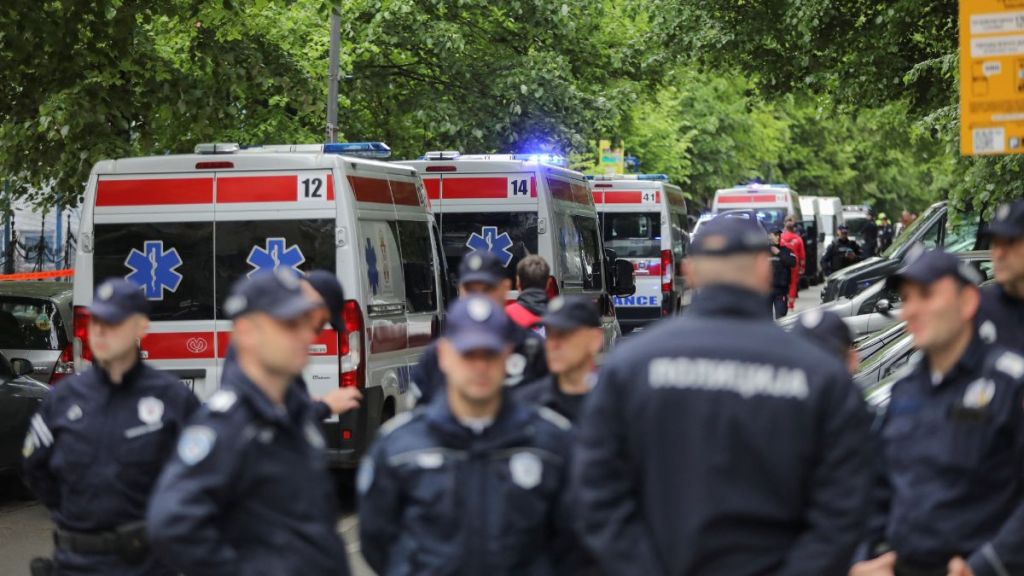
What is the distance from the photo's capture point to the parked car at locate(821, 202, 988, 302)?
23109mm

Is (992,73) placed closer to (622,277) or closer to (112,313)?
(112,313)

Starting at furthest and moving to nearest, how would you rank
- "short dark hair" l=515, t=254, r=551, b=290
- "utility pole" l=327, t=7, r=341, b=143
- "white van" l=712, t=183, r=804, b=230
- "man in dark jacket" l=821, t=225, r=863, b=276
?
1. "man in dark jacket" l=821, t=225, r=863, b=276
2. "white van" l=712, t=183, r=804, b=230
3. "utility pole" l=327, t=7, r=341, b=143
4. "short dark hair" l=515, t=254, r=551, b=290

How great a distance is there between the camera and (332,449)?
1063 centimetres

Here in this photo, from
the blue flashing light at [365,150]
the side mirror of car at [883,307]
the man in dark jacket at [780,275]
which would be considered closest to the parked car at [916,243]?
the man in dark jacket at [780,275]

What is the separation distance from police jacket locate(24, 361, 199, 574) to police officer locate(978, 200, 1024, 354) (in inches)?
104

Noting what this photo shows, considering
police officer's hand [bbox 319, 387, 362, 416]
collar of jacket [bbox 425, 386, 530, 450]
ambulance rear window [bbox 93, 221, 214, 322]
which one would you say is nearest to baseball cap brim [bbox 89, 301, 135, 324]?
police officer's hand [bbox 319, 387, 362, 416]

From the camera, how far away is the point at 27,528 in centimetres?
1131

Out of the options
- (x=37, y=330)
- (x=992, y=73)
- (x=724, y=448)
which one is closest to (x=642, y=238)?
(x=37, y=330)

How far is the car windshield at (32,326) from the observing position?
1313 cm

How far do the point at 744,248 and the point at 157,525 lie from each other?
60.9 inches

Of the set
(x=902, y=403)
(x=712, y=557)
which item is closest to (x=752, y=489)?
(x=712, y=557)

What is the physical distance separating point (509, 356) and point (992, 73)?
297 cm

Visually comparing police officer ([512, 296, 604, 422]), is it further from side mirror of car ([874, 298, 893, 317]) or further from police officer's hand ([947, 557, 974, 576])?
side mirror of car ([874, 298, 893, 317])

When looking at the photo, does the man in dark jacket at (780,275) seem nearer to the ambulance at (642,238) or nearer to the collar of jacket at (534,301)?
the ambulance at (642,238)
